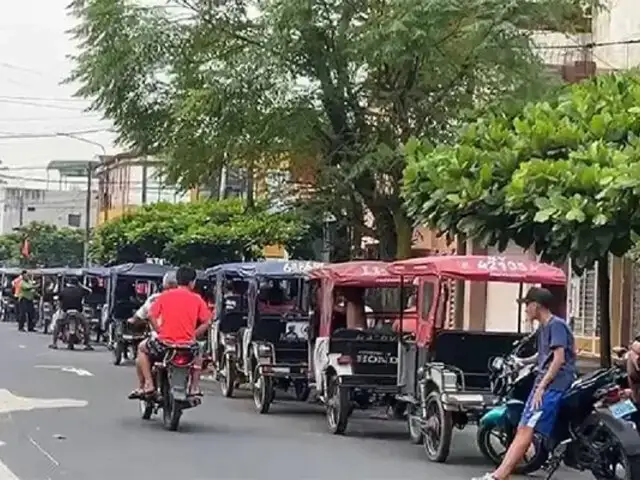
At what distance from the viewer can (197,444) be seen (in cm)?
1495

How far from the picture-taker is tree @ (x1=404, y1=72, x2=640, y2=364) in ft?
42.3

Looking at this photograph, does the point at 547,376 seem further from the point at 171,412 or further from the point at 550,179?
the point at 171,412

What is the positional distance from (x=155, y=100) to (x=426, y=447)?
1246cm

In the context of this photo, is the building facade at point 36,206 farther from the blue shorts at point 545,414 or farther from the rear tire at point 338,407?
the blue shorts at point 545,414

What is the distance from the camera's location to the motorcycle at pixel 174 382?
1584cm

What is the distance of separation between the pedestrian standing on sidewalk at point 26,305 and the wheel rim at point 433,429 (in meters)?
30.3

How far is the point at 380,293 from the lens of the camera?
20531 mm

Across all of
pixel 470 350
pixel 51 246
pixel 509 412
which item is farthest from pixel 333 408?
pixel 51 246

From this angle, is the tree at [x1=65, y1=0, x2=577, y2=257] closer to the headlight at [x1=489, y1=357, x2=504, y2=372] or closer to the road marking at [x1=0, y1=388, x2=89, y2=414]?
the road marking at [x1=0, y1=388, x2=89, y2=414]

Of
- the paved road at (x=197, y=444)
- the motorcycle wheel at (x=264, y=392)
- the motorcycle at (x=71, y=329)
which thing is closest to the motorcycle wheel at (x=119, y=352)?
the motorcycle at (x=71, y=329)

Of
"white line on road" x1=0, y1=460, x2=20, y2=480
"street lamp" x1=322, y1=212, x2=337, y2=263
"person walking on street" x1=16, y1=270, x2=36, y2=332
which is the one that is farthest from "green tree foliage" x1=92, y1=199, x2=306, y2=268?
"white line on road" x1=0, y1=460, x2=20, y2=480

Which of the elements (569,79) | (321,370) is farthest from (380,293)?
(569,79)

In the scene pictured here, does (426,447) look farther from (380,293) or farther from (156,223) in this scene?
(156,223)

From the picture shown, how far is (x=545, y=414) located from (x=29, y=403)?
357 inches
